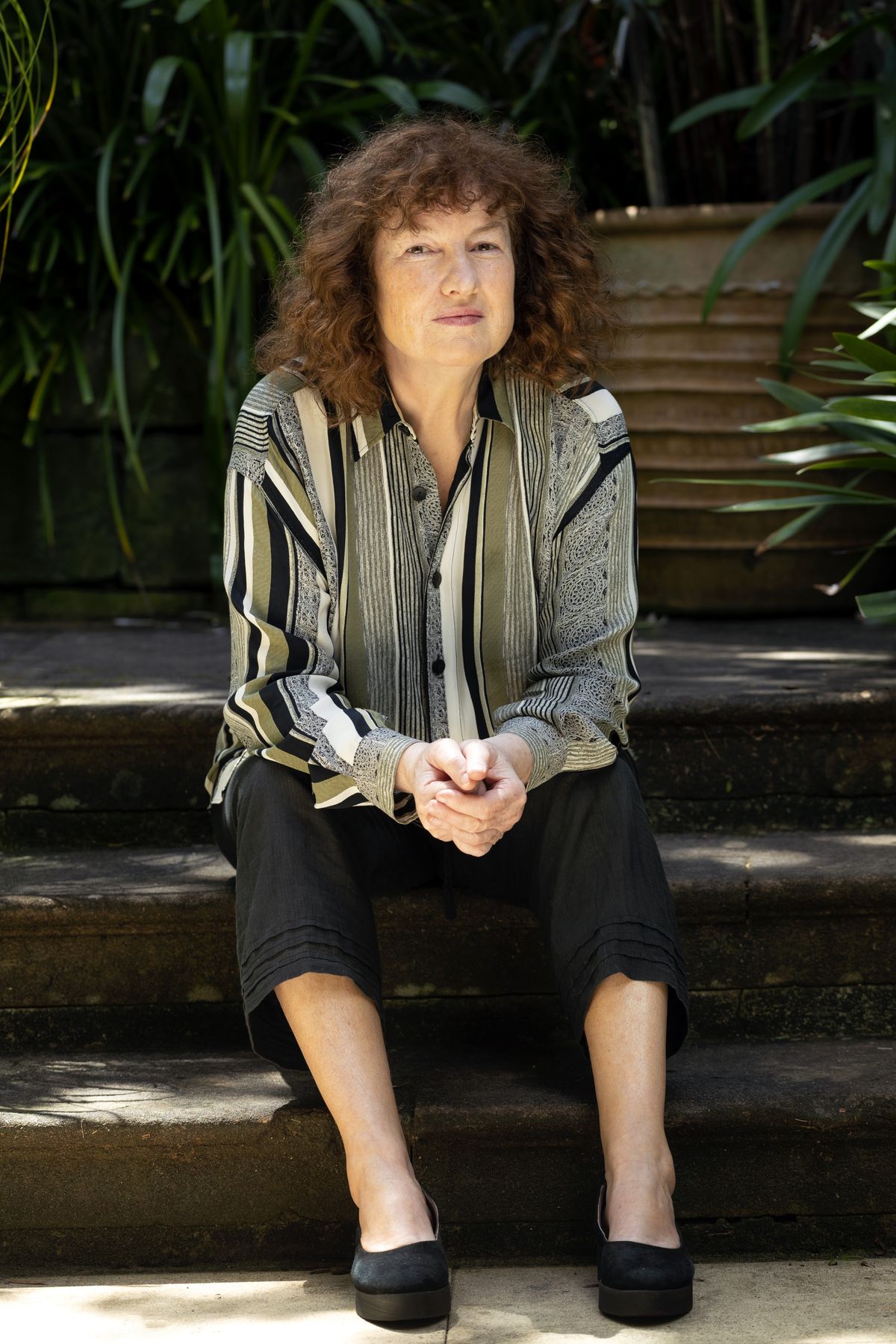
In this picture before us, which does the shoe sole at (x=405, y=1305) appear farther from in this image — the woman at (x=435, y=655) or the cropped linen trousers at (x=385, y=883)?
the cropped linen trousers at (x=385, y=883)

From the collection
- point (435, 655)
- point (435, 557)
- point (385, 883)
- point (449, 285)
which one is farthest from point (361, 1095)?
point (449, 285)

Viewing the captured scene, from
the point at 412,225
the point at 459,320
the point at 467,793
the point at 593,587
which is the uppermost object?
the point at 412,225

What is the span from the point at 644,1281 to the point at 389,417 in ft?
3.26

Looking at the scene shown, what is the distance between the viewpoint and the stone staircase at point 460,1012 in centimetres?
151

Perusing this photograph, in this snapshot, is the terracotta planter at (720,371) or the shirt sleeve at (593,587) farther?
the terracotta planter at (720,371)

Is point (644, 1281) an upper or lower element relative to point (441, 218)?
lower

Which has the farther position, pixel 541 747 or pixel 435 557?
pixel 435 557

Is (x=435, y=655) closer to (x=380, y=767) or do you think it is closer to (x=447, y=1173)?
(x=380, y=767)

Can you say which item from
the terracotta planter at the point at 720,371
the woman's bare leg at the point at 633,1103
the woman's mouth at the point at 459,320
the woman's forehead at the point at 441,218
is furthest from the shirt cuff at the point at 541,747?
the terracotta planter at the point at 720,371

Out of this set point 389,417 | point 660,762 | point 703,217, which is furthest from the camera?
point 703,217

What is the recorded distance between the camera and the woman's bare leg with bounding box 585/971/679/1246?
Result: 4.49ft

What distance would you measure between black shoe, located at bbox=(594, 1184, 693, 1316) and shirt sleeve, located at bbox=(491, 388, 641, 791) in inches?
20.5

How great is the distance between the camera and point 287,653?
5.28 feet

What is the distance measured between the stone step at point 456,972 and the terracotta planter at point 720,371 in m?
1.20
